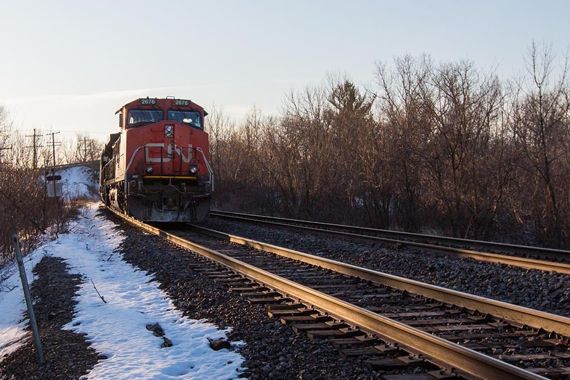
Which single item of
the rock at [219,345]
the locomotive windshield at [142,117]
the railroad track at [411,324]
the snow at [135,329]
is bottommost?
the snow at [135,329]

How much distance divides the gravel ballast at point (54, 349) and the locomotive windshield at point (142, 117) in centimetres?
958

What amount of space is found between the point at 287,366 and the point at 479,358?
156 centimetres

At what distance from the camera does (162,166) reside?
57.8 feet

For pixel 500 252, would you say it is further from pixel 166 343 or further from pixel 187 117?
pixel 187 117

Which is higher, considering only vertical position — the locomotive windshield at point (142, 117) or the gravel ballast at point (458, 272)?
the locomotive windshield at point (142, 117)

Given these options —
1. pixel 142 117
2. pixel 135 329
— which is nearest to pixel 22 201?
Result: pixel 142 117

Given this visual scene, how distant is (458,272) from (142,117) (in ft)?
40.6

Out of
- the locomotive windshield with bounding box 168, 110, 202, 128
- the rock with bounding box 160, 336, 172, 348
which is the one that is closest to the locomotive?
the locomotive windshield with bounding box 168, 110, 202, 128

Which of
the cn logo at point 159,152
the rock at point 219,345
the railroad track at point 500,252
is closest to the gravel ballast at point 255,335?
the rock at point 219,345

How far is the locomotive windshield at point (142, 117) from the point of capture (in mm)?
18281

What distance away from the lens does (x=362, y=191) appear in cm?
2742

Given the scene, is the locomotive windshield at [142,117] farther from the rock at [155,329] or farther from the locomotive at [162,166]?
the rock at [155,329]

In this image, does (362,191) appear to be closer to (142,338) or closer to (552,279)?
(552,279)

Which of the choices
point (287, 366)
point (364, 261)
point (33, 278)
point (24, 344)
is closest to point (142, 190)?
point (33, 278)
